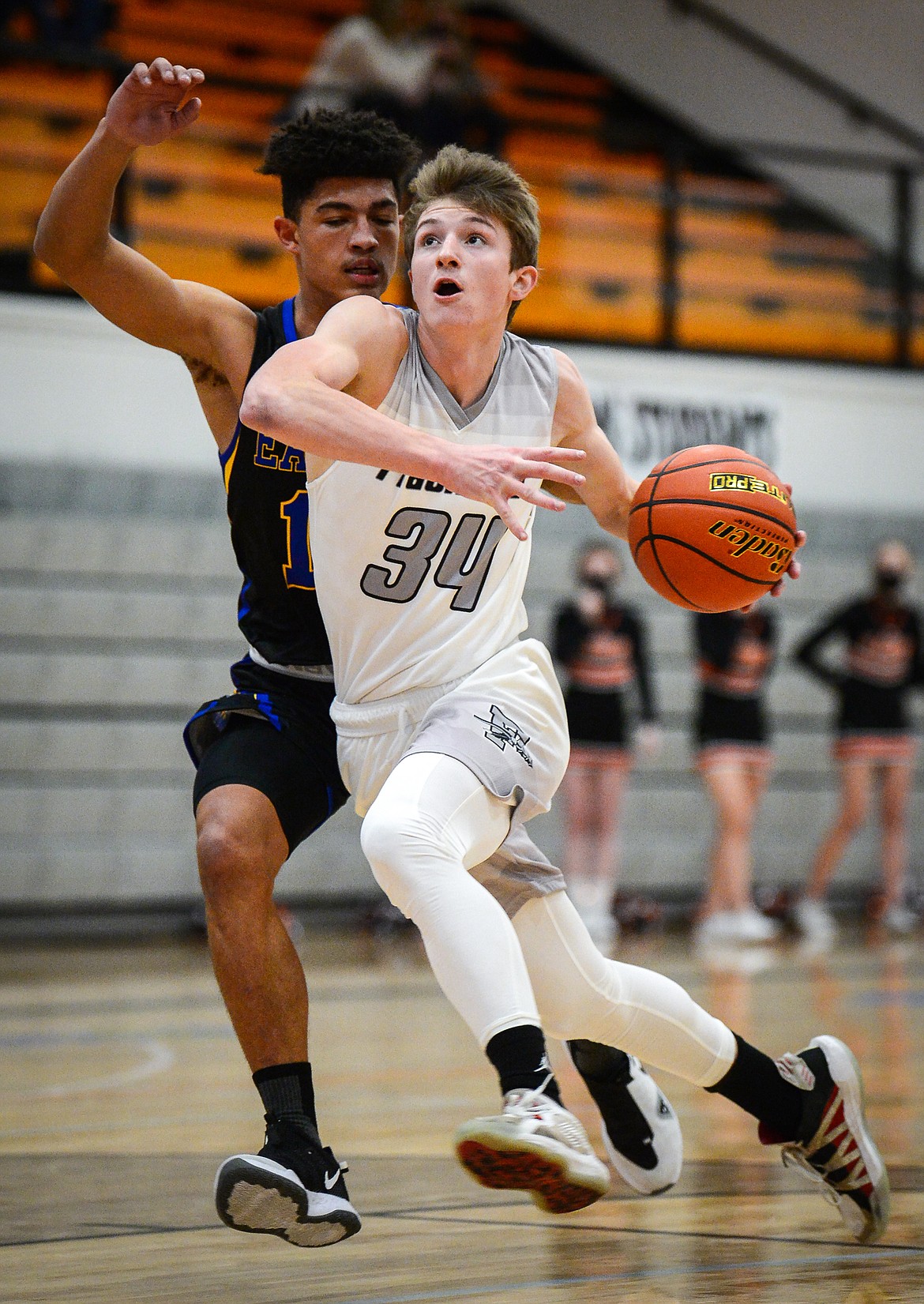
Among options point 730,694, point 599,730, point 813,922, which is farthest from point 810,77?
point 813,922

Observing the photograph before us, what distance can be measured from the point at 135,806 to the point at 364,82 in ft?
13.5

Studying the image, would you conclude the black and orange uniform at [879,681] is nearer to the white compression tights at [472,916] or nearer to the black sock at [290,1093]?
the white compression tights at [472,916]

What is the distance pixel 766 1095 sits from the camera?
9.93 ft

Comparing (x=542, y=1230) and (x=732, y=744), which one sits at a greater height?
(x=732, y=744)

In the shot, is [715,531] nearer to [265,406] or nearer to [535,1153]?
[265,406]

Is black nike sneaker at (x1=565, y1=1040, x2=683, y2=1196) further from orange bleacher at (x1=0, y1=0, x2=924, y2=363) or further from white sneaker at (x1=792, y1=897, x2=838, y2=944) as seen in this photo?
orange bleacher at (x1=0, y1=0, x2=924, y2=363)

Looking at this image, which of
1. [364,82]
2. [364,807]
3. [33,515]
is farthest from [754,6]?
[364,807]

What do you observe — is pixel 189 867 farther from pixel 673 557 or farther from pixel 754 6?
pixel 754 6

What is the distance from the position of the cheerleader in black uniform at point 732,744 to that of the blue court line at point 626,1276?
18.0 feet

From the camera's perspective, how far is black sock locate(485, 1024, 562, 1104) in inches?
92.7

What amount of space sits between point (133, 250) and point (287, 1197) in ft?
5.24

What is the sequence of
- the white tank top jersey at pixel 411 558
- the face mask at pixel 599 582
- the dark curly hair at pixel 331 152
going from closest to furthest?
the white tank top jersey at pixel 411 558
the dark curly hair at pixel 331 152
the face mask at pixel 599 582

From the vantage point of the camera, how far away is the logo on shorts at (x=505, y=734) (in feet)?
8.63

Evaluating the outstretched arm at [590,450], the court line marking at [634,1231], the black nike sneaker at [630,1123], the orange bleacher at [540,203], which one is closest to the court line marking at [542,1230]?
the court line marking at [634,1231]
